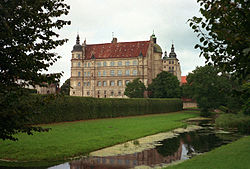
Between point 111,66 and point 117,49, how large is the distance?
6.74m

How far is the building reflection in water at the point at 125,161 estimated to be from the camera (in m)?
10.1

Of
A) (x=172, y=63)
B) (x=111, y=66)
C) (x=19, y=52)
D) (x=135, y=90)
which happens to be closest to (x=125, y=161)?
(x=19, y=52)

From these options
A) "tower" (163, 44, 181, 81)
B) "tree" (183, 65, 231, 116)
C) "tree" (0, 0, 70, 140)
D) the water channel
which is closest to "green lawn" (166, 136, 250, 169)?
the water channel

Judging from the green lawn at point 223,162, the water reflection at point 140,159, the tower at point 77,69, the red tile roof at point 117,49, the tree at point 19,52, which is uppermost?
the red tile roof at point 117,49

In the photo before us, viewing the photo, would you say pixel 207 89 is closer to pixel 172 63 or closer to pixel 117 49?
pixel 117 49

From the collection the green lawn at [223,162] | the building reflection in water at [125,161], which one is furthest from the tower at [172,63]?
the green lawn at [223,162]

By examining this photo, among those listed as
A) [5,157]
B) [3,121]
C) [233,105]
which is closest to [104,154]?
[5,157]

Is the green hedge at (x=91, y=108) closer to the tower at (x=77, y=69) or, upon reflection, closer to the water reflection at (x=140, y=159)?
the water reflection at (x=140, y=159)

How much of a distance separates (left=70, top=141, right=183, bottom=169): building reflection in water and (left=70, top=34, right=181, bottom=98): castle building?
223 feet

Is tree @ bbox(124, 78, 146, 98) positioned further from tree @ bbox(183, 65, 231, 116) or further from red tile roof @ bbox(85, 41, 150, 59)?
red tile roof @ bbox(85, 41, 150, 59)

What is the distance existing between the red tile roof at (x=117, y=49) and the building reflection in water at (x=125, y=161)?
232 ft

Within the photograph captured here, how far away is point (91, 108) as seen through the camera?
31766mm

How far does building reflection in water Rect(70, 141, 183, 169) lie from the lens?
1005 centimetres

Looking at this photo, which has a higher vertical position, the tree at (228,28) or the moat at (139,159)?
the tree at (228,28)
